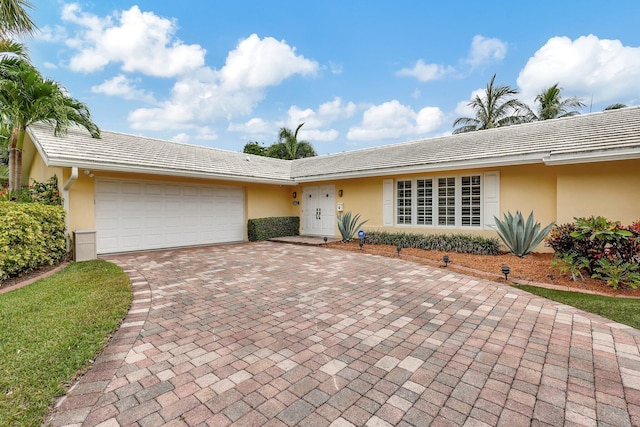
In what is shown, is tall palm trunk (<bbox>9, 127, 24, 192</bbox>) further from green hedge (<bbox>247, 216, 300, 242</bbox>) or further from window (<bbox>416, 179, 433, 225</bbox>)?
window (<bbox>416, 179, 433, 225</bbox>)

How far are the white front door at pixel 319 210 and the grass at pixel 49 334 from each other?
27.5ft

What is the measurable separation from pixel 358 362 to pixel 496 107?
81.8 feet

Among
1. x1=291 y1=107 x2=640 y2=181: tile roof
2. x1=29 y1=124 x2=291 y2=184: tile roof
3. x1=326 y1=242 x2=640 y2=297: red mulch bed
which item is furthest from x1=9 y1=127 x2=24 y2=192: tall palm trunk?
x1=326 y1=242 x2=640 y2=297: red mulch bed

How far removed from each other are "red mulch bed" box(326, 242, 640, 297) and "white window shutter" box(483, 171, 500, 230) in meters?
1.17

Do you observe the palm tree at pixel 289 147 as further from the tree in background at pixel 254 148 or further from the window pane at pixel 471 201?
the window pane at pixel 471 201

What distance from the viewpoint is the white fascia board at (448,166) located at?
7.94 m

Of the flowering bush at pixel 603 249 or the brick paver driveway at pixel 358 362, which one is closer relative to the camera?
the brick paver driveway at pixel 358 362

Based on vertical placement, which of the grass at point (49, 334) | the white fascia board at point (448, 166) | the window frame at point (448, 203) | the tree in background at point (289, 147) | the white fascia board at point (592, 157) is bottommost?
the grass at point (49, 334)

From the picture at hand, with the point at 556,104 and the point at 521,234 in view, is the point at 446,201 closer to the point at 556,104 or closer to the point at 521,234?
the point at 521,234

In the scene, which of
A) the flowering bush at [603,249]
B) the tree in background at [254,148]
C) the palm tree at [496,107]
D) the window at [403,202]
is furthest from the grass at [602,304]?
the tree in background at [254,148]

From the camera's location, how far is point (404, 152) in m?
11.8

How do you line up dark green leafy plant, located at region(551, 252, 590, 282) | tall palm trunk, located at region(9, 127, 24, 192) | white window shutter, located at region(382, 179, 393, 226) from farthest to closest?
white window shutter, located at region(382, 179, 393, 226), tall palm trunk, located at region(9, 127, 24, 192), dark green leafy plant, located at region(551, 252, 590, 282)

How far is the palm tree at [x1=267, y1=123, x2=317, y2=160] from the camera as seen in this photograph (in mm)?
26281

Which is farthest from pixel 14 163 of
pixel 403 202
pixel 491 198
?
pixel 491 198
